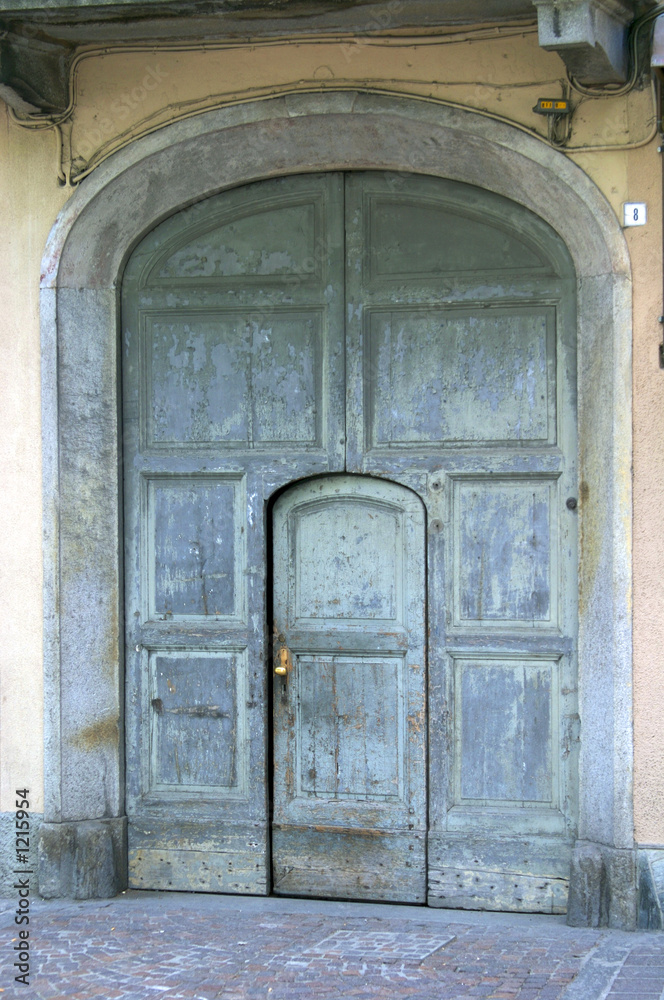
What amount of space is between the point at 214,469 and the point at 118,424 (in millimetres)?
527

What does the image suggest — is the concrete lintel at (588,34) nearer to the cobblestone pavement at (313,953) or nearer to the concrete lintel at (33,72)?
the concrete lintel at (33,72)

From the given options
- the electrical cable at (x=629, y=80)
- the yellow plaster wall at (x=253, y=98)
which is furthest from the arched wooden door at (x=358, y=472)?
the electrical cable at (x=629, y=80)

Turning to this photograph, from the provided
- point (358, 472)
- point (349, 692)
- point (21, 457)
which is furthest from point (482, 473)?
point (21, 457)

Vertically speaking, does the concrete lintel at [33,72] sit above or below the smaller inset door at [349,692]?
above

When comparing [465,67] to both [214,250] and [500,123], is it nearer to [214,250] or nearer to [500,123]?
[500,123]

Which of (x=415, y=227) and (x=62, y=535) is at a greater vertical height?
(x=415, y=227)

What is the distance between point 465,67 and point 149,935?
3984mm

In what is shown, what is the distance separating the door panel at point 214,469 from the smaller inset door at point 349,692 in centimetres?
12

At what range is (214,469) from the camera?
5398 millimetres

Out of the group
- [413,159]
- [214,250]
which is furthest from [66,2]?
[413,159]

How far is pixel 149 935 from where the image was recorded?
4.82 m

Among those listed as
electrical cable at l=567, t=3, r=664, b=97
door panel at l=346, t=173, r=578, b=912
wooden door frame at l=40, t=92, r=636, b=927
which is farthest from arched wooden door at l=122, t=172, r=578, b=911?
electrical cable at l=567, t=3, r=664, b=97

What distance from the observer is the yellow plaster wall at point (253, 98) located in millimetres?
4738

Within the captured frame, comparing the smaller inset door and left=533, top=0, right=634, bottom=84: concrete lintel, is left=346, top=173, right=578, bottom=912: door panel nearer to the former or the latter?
the smaller inset door
